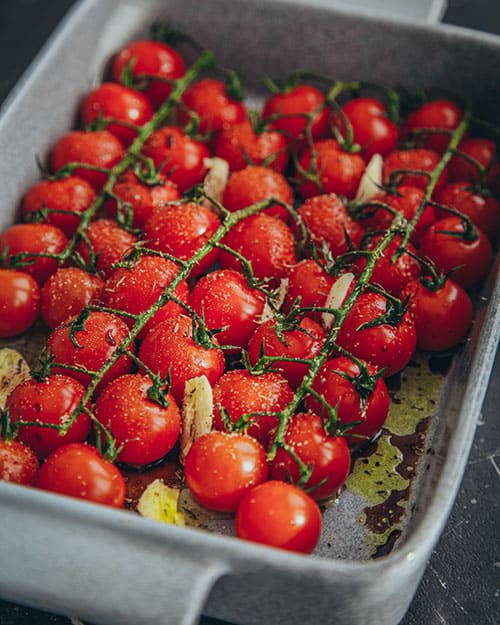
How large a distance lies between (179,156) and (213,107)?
0.50ft

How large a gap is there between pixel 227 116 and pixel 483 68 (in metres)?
0.45

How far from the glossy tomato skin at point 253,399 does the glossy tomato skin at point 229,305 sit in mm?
94

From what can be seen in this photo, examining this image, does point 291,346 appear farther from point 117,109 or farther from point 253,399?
point 117,109

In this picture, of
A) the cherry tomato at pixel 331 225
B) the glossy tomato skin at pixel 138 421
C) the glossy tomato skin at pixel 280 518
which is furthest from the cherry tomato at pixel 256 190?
the glossy tomato skin at pixel 280 518

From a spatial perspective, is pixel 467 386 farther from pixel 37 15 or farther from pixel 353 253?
pixel 37 15

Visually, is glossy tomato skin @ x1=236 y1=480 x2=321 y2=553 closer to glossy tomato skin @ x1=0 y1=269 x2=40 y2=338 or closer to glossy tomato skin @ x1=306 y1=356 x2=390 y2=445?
glossy tomato skin @ x1=306 y1=356 x2=390 y2=445

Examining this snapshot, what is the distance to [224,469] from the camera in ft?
3.21

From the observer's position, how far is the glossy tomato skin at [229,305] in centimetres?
115

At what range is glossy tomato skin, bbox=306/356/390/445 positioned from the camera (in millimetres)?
1050

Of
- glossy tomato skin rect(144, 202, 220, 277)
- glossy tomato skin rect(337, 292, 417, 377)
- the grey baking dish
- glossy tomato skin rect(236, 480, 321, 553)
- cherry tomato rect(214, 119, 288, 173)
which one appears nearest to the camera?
the grey baking dish

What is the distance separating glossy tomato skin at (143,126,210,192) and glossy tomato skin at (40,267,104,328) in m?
0.27

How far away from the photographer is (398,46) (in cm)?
154

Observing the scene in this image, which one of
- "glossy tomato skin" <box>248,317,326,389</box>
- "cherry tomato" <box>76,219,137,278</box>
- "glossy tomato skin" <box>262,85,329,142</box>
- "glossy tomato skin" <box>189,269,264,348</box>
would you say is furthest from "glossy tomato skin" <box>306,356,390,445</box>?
"glossy tomato skin" <box>262,85,329,142</box>

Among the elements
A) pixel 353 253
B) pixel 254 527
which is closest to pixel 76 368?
pixel 254 527
